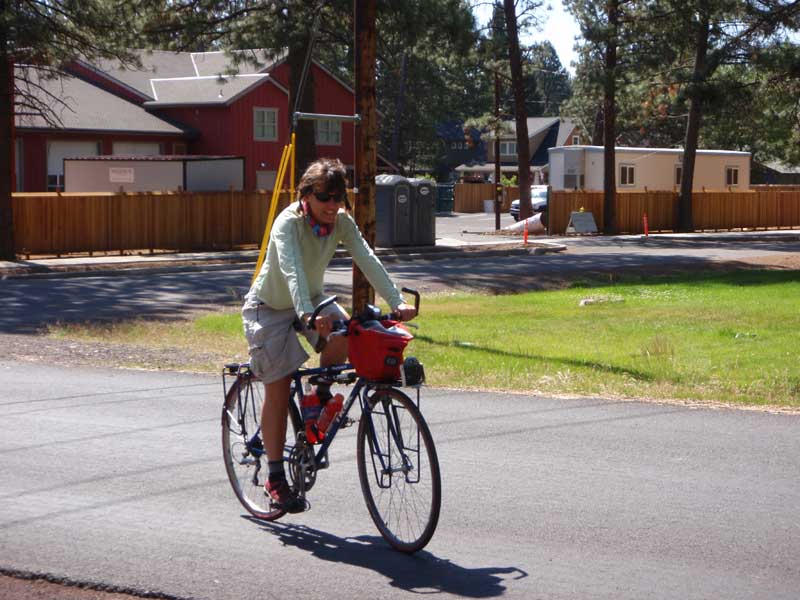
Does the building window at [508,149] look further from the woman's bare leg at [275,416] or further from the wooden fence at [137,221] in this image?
the woman's bare leg at [275,416]

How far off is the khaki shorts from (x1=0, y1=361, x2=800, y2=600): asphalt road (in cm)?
87

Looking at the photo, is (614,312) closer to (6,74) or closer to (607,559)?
(607,559)

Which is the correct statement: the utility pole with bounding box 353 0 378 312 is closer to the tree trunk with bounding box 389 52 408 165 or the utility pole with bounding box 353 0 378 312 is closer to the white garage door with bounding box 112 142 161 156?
the white garage door with bounding box 112 142 161 156

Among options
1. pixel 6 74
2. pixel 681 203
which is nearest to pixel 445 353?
pixel 6 74

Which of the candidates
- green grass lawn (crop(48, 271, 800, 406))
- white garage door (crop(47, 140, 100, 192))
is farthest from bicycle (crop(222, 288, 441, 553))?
white garage door (crop(47, 140, 100, 192))

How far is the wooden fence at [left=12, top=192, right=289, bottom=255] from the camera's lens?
31.6 m

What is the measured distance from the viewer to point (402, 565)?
5.52 metres

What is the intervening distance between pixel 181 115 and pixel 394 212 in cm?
1918

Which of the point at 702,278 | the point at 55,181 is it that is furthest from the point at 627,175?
the point at 702,278

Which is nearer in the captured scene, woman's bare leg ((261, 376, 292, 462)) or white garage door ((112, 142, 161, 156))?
woman's bare leg ((261, 376, 292, 462))

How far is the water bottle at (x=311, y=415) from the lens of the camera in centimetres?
588

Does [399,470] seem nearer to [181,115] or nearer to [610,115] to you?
[610,115]

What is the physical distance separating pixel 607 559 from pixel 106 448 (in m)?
3.84

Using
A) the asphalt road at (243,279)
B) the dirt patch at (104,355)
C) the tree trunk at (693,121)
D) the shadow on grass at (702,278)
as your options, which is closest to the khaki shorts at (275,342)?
the dirt patch at (104,355)
